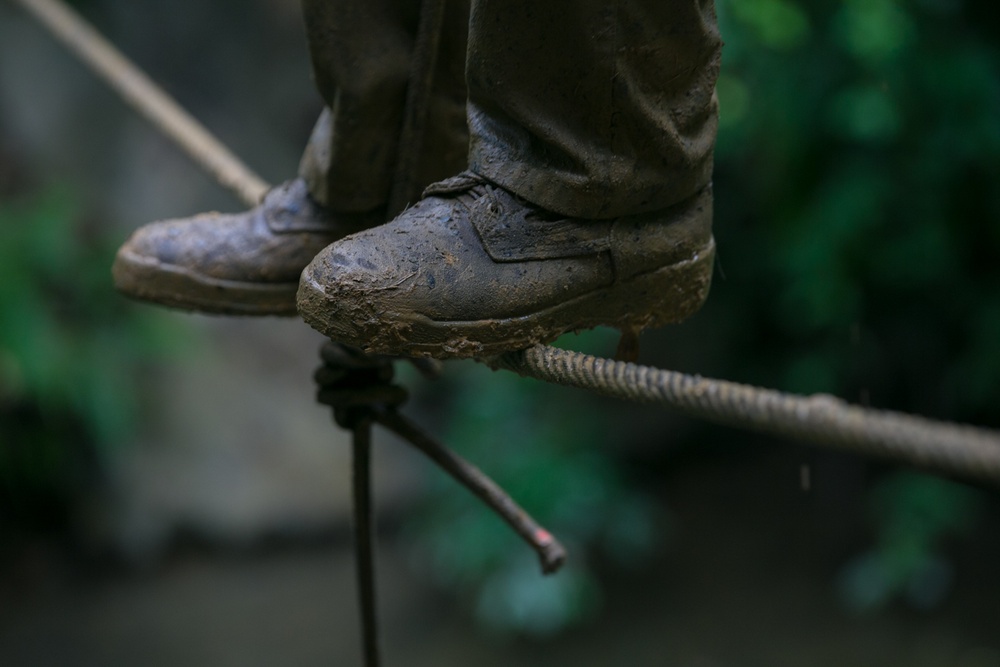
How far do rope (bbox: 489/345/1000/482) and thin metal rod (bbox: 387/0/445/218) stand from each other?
0.25 metres

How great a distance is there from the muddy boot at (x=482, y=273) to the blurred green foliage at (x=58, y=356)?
163 centimetres

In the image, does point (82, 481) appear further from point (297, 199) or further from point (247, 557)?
point (297, 199)

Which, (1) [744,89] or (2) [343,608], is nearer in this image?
(1) [744,89]

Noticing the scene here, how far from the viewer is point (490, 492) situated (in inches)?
35.9

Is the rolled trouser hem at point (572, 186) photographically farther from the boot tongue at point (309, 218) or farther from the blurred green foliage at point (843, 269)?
the blurred green foliage at point (843, 269)

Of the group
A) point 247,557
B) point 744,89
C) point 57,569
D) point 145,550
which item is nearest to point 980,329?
point 744,89

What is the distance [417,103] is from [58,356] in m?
1.58

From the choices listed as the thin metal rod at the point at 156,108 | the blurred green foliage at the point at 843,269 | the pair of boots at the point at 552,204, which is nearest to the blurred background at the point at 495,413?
the blurred green foliage at the point at 843,269

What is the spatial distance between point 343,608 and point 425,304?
1.79 m

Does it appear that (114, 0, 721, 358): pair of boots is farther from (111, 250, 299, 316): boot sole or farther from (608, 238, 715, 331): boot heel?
(111, 250, 299, 316): boot sole

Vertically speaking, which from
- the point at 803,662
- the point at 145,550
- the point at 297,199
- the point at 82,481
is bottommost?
the point at 803,662

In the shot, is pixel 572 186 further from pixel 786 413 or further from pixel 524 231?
pixel 786 413

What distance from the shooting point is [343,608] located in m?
2.34

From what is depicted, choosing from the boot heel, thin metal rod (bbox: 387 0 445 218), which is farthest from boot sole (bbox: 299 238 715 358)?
thin metal rod (bbox: 387 0 445 218)
